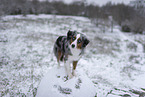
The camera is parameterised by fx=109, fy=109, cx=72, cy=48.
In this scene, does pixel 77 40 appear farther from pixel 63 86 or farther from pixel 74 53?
pixel 63 86

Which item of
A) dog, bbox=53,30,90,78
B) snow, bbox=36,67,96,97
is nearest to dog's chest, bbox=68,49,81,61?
dog, bbox=53,30,90,78

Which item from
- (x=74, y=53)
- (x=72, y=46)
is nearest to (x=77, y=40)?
(x=72, y=46)

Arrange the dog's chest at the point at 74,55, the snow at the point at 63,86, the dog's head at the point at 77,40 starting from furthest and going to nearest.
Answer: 1. the snow at the point at 63,86
2. the dog's chest at the point at 74,55
3. the dog's head at the point at 77,40

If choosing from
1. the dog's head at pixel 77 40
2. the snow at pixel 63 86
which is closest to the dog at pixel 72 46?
the dog's head at pixel 77 40

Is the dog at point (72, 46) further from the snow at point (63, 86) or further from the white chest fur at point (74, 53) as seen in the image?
the snow at point (63, 86)

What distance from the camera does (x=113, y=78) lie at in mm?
6723

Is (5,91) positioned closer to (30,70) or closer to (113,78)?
(30,70)

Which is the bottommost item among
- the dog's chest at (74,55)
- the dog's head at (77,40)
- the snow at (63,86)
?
the snow at (63,86)

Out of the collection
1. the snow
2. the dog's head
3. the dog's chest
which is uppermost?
the dog's head

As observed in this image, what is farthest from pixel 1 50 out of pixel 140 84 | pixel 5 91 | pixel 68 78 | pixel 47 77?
pixel 140 84

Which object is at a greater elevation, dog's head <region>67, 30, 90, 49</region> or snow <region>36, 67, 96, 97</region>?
dog's head <region>67, 30, 90, 49</region>

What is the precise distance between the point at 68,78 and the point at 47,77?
72cm

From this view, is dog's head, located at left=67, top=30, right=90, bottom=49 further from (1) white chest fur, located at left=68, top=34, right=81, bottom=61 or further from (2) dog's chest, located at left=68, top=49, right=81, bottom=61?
(2) dog's chest, located at left=68, top=49, right=81, bottom=61

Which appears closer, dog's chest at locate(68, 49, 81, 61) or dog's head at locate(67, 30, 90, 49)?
dog's head at locate(67, 30, 90, 49)
